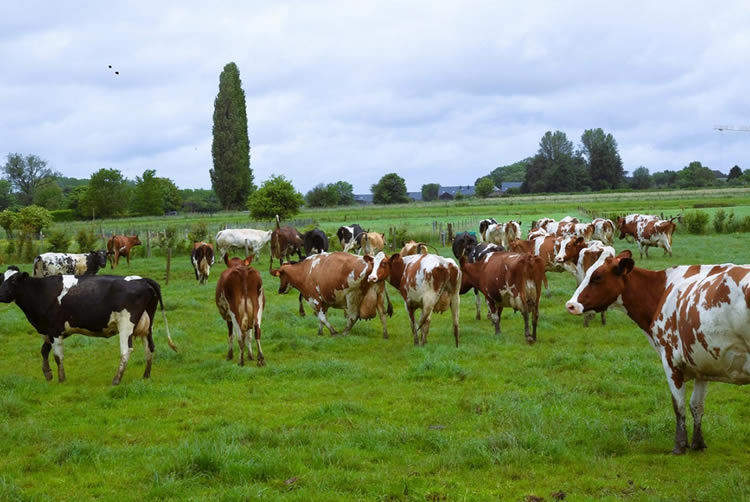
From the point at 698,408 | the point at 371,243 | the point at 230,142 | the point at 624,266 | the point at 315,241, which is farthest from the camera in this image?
A: the point at 230,142

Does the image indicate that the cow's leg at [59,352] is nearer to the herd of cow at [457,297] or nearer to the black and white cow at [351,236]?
the herd of cow at [457,297]

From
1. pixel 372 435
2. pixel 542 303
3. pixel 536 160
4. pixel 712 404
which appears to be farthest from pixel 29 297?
pixel 536 160

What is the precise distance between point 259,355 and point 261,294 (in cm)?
103

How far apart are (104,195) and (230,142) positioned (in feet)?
51.5

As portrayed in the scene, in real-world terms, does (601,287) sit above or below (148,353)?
above

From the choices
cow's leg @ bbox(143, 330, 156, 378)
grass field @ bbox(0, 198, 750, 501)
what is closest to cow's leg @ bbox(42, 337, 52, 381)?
grass field @ bbox(0, 198, 750, 501)

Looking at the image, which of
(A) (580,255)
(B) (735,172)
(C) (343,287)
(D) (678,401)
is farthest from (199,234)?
(B) (735,172)

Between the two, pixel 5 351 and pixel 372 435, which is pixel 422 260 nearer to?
pixel 372 435

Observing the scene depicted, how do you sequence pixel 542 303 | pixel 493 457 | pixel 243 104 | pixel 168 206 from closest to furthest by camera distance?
pixel 493 457 < pixel 542 303 < pixel 243 104 < pixel 168 206

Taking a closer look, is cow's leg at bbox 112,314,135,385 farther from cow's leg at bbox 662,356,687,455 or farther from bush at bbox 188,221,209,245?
bush at bbox 188,221,209,245

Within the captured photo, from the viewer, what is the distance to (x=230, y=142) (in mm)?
71500

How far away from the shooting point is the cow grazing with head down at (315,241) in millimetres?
28562

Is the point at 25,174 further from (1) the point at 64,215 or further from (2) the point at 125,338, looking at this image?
(2) the point at 125,338

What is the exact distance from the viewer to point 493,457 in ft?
22.1
